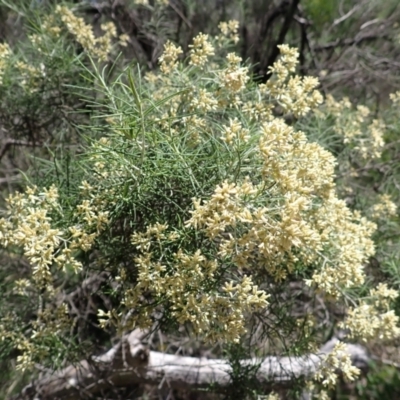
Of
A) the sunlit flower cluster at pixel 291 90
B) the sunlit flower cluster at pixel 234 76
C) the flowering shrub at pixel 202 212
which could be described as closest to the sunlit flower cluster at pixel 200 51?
the flowering shrub at pixel 202 212

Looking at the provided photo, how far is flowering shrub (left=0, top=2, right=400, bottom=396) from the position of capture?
126 cm

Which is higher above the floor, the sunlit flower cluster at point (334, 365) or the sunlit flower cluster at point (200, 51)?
the sunlit flower cluster at point (200, 51)

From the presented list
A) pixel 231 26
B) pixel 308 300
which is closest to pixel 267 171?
pixel 231 26

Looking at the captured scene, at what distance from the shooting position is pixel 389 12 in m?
3.93

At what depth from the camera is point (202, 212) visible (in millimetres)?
1210

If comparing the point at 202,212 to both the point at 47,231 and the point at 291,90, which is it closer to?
the point at 47,231

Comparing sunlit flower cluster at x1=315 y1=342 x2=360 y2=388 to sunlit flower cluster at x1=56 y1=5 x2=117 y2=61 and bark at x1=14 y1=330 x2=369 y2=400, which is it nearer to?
bark at x1=14 y1=330 x2=369 y2=400

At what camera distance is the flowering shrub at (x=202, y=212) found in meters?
1.26

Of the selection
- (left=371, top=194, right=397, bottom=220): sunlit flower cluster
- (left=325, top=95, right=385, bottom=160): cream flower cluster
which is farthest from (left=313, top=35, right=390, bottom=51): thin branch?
(left=371, top=194, right=397, bottom=220): sunlit flower cluster

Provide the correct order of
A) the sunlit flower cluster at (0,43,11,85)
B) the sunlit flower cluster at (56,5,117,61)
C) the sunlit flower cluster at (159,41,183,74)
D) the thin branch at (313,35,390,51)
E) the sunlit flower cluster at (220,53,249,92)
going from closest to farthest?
1. the sunlit flower cluster at (220,53,249,92)
2. the sunlit flower cluster at (159,41,183,74)
3. the sunlit flower cluster at (0,43,11,85)
4. the sunlit flower cluster at (56,5,117,61)
5. the thin branch at (313,35,390,51)

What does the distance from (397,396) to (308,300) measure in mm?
2177

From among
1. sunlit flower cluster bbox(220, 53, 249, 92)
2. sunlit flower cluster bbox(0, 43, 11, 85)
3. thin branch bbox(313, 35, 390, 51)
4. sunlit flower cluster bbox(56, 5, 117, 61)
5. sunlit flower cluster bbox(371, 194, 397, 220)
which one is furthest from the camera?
thin branch bbox(313, 35, 390, 51)

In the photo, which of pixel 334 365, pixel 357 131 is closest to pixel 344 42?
pixel 357 131

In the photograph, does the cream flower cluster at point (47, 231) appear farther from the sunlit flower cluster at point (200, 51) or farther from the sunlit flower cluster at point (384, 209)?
the sunlit flower cluster at point (384, 209)
